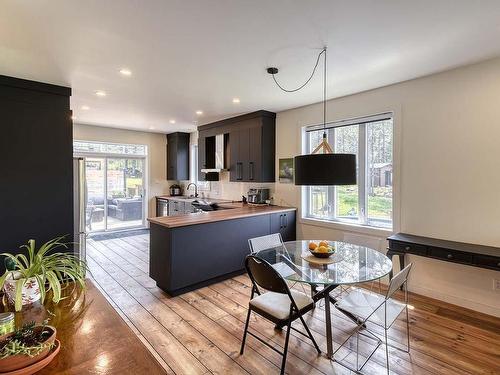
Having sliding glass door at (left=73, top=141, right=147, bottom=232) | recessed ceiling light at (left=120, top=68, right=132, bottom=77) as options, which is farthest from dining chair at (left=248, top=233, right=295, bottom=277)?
sliding glass door at (left=73, top=141, right=147, bottom=232)

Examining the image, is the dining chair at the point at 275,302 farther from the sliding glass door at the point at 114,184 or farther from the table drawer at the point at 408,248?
the sliding glass door at the point at 114,184

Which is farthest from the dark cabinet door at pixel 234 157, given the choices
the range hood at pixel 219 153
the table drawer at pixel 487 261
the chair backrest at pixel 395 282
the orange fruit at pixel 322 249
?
the table drawer at pixel 487 261

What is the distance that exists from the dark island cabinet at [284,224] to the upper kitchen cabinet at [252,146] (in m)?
0.73

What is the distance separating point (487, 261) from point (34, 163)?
16.3ft

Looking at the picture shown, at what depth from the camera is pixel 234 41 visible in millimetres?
2357

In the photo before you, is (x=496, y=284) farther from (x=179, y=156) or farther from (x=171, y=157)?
(x=171, y=157)

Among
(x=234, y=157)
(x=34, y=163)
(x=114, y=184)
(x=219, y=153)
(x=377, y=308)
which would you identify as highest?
(x=219, y=153)

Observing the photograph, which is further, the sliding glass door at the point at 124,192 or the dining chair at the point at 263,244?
the sliding glass door at the point at 124,192

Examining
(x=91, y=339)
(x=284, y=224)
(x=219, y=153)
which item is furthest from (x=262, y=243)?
(x=219, y=153)

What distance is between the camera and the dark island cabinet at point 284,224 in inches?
173

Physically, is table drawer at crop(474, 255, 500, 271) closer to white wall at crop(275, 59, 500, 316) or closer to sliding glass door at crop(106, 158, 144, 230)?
white wall at crop(275, 59, 500, 316)

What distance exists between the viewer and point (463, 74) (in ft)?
9.67

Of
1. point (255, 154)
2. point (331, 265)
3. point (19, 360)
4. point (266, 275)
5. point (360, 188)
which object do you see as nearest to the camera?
point (19, 360)

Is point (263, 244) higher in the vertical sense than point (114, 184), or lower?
lower
